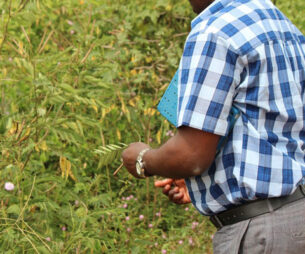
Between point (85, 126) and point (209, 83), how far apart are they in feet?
5.52

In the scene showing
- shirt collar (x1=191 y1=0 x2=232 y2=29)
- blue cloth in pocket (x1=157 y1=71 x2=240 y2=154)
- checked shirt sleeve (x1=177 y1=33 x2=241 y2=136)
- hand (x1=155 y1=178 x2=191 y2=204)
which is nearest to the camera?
checked shirt sleeve (x1=177 y1=33 x2=241 y2=136)

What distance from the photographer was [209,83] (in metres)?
1.82

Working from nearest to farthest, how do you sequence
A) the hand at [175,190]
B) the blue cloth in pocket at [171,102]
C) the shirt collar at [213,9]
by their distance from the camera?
the shirt collar at [213,9] → the blue cloth in pocket at [171,102] → the hand at [175,190]

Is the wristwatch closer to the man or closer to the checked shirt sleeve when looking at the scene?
the man

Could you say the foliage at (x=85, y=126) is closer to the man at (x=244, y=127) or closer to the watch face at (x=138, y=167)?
the watch face at (x=138, y=167)

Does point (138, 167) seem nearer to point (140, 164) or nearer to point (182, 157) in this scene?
point (140, 164)

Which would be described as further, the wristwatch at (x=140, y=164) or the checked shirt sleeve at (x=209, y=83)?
the wristwatch at (x=140, y=164)

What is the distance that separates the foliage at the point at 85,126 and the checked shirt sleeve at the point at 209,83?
71cm

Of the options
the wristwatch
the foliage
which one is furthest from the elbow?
the foliage

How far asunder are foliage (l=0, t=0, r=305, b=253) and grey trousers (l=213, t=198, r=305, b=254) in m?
0.71

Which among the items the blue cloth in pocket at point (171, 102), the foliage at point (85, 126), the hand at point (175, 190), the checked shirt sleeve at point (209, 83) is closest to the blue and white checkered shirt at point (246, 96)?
the checked shirt sleeve at point (209, 83)

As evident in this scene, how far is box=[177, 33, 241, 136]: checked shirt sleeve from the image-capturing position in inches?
70.9

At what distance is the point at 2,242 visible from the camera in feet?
8.87

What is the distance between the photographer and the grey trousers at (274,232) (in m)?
→ 1.94
